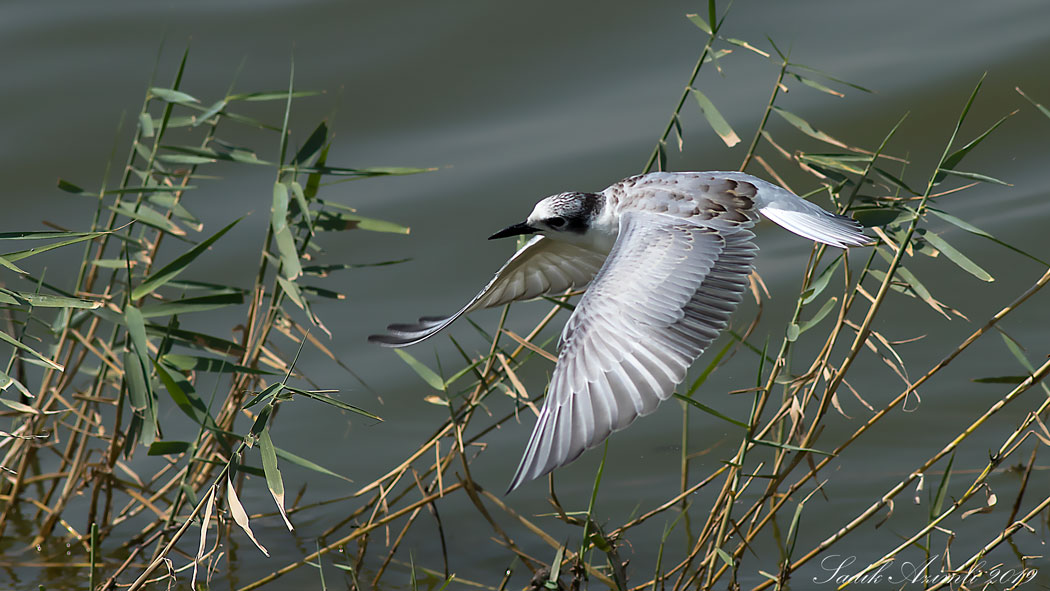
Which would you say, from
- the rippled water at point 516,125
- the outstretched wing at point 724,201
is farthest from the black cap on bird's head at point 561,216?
the rippled water at point 516,125

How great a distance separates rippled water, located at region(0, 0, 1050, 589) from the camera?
17.0ft

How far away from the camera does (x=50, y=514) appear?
4121 millimetres

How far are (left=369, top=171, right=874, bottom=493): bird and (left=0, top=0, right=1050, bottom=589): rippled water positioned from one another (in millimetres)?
1353

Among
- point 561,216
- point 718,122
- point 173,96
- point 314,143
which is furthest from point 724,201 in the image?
point 173,96

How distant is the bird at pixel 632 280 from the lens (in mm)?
2834

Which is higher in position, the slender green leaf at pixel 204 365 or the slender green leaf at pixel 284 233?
the slender green leaf at pixel 284 233

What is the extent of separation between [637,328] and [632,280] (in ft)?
0.71

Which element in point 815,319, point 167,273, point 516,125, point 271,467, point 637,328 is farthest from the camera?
point 516,125

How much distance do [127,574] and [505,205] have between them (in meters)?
3.10

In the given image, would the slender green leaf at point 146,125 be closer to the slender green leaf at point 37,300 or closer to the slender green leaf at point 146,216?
the slender green leaf at point 146,216

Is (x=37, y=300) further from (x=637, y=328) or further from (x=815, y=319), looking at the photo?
(x=815, y=319)

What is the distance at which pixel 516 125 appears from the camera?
23.1ft

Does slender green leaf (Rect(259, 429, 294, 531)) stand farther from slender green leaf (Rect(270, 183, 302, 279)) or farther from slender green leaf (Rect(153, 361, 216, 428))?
slender green leaf (Rect(270, 183, 302, 279))

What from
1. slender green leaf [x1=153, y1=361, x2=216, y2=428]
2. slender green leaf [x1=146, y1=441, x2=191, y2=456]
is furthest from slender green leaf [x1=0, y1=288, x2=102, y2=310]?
slender green leaf [x1=146, y1=441, x2=191, y2=456]
